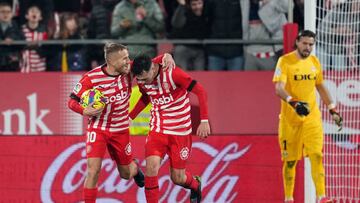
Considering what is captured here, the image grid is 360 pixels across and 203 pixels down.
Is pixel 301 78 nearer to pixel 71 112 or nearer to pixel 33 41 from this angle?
pixel 71 112

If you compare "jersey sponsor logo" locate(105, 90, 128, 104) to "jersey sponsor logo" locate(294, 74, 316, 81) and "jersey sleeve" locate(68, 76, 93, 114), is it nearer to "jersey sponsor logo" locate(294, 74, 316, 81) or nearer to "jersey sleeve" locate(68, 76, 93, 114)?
"jersey sleeve" locate(68, 76, 93, 114)

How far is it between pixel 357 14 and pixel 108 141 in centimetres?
409

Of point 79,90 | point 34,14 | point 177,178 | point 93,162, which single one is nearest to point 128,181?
point 177,178

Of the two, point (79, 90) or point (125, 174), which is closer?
point (79, 90)

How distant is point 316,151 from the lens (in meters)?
12.7

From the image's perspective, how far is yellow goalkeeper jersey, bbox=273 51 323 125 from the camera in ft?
42.2

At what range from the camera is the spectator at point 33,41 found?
50.0 feet

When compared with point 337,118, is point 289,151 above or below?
below

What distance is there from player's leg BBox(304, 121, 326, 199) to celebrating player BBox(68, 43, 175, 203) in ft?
7.31

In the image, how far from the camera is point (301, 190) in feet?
42.9

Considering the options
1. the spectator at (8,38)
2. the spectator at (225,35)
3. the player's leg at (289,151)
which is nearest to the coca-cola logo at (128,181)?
the player's leg at (289,151)

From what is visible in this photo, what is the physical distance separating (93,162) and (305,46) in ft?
9.83

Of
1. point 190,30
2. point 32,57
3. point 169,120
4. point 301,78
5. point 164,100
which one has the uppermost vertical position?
point 190,30

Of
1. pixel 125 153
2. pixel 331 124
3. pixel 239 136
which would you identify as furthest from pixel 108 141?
pixel 331 124
